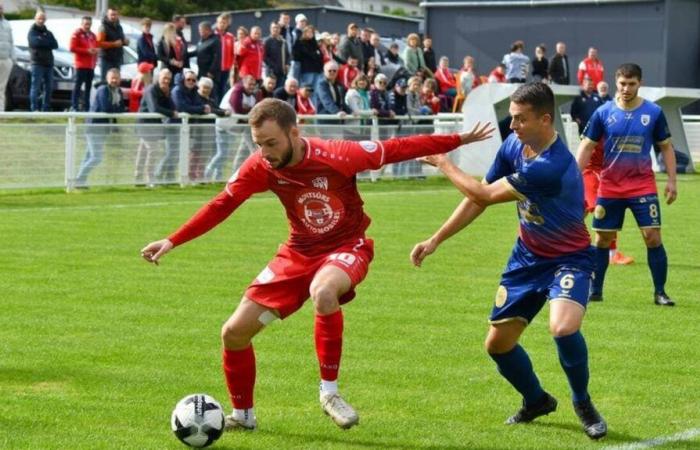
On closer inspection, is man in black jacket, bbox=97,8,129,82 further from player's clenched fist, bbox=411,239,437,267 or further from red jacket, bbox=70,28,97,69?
player's clenched fist, bbox=411,239,437,267

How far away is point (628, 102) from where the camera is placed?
12.2 m

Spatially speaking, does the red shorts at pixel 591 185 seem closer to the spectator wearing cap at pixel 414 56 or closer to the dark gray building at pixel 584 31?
the spectator wearing cap at pixel 414 56

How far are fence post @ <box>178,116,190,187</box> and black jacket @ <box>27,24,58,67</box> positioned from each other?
2728 millimetres

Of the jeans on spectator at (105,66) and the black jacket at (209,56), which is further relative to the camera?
the black jacket at (209,56)

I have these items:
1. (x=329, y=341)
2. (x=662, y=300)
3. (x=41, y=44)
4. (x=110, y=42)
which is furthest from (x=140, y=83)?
(x=329, y=341)

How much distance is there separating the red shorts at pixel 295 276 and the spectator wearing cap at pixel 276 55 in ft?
59.1

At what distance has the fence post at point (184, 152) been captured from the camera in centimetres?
2212

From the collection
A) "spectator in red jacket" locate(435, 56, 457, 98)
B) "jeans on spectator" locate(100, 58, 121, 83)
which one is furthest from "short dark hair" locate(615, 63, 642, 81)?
"spectator in red jacket" locate(435, 56, 457, 98)

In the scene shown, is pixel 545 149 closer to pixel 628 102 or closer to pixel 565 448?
pixel 565 448

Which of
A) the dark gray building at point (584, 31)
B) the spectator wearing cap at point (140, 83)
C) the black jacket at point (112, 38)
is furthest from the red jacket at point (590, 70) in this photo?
the black jacket at point (112, 38)

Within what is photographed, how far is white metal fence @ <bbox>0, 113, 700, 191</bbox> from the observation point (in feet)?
66.8

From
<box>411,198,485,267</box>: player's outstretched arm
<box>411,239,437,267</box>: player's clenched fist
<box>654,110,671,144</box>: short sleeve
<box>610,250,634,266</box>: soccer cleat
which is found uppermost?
<box>654,110,671,144</box>: short sleeve

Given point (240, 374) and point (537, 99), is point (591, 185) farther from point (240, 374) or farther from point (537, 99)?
point (240, 374)

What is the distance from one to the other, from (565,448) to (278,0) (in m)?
57.2
